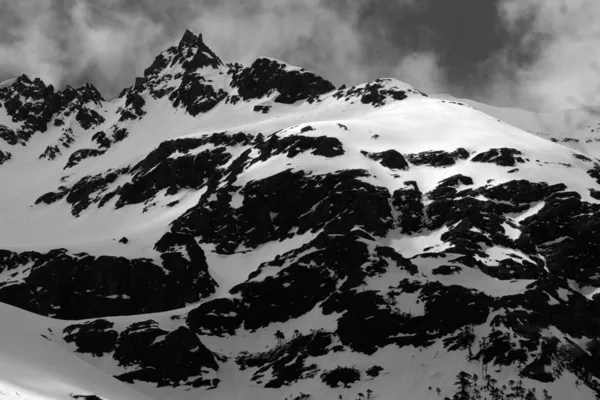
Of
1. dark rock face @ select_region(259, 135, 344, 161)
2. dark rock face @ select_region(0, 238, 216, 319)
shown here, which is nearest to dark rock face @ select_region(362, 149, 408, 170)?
dark rock face @ select_region(259, 135, 344, 161)

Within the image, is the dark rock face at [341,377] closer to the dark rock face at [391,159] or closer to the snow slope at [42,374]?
the snow slope at [42,374]

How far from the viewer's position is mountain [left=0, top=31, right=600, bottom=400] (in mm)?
82812

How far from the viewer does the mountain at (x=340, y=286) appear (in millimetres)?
82812

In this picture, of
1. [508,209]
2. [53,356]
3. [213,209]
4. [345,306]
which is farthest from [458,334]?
[213,209]

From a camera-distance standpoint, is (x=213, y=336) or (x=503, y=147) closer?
(x=213, y=336)

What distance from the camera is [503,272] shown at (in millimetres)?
116500

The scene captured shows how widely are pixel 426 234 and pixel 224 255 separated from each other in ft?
156

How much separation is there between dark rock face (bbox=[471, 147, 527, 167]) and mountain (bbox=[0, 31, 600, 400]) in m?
0.56

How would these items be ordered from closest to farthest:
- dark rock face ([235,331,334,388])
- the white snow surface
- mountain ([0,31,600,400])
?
the white snow surface < mountain ([0,31,600,400]) < dark rock face ([235,331,334,388])

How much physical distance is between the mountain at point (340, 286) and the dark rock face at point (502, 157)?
1.85 ft

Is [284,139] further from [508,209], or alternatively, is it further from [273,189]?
[508,209]

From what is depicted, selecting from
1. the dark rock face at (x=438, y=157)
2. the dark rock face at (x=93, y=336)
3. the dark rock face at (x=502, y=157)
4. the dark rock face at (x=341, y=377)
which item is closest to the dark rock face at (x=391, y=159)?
the dark rock face at (x=438, y=157)

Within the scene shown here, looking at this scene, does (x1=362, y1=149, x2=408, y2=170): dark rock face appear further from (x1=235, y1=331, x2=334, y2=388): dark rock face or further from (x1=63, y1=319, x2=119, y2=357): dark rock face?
(x1=63, y1=319, x2=119, y2=357): dark rock face

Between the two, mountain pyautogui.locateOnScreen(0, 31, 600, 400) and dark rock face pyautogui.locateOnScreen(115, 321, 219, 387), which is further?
dark rock face pyautogui.locateOnScreen(115, 321, 219, 387)
